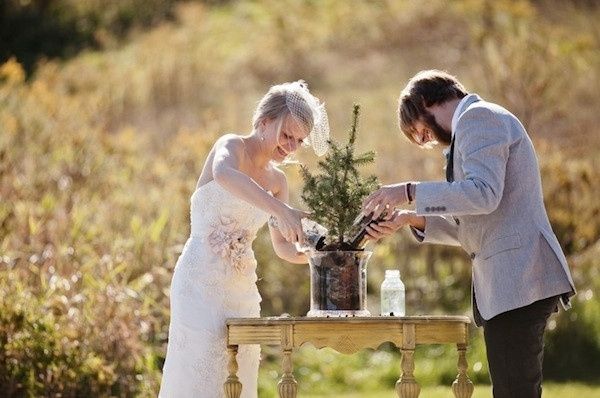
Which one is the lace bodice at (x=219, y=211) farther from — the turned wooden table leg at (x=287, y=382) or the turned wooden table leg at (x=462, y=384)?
the turned wooden table leg at (x=462, y=384)

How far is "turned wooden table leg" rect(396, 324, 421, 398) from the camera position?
5051mm

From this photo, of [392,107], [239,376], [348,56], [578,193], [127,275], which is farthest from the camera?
[348,56]

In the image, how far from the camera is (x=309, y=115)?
17.6 feet

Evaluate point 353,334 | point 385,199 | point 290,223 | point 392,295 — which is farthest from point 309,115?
point 353,334

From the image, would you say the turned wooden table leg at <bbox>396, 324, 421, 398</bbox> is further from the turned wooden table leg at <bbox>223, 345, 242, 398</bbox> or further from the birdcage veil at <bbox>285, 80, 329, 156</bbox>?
the birdcage veil at <bbox>285, 80, 329, 156</bbox>

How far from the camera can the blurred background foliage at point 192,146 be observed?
7652 millimetres

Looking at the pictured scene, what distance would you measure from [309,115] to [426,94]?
552mm

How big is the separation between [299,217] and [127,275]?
3.32 meters

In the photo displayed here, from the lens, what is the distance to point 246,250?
18.3ft

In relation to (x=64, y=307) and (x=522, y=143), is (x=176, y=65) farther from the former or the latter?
(x=522, y=143)

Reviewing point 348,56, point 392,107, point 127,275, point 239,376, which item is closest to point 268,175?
point 239,376

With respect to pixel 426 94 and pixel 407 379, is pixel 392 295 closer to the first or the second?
pixel 407 379

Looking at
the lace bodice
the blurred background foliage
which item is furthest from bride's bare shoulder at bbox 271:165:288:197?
the blurred background foliage

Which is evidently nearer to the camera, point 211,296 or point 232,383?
point 232,383
